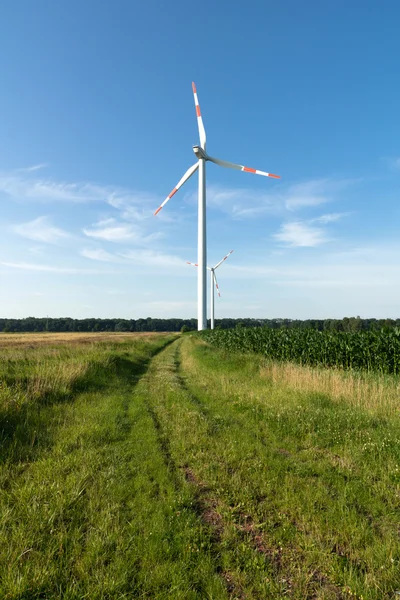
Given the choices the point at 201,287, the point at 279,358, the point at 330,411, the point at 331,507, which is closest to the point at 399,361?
the point at 279,358

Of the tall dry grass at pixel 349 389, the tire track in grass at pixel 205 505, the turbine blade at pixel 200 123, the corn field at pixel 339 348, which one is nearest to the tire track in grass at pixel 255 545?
the tire track in grass at pixel 205 505

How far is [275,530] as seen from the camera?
455 centimetres

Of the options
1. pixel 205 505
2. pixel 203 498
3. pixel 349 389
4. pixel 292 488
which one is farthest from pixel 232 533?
pixel 349 389

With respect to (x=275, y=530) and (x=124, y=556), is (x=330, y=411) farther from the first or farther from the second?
(x=124, y=556)

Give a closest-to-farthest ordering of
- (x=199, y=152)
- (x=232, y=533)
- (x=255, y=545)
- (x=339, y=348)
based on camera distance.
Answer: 1. (x=255, y=545)
2. (x=232, y=533)
3. (x=339, y=348)
4. (x=199, y=152)

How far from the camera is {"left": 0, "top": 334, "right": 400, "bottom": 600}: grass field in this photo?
366 cm

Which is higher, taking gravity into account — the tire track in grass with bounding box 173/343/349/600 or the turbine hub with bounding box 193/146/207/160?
the turbine hub with bounding box 193/146/207/160

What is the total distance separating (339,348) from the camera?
20234 millimetres

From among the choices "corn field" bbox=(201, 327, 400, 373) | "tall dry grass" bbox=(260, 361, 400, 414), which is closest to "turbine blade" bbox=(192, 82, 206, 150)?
"corn field" bbox=(201, 327, 400, 373)

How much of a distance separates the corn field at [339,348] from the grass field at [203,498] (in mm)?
8726

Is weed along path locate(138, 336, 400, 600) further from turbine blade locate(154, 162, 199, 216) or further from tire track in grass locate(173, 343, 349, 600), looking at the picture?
turbine blade locate(154, 162, 199, 216)

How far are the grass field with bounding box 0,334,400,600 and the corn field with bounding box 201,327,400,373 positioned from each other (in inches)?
344

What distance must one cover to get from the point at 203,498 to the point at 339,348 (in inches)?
668

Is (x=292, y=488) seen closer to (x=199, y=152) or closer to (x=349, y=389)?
(x=349, y=389)
